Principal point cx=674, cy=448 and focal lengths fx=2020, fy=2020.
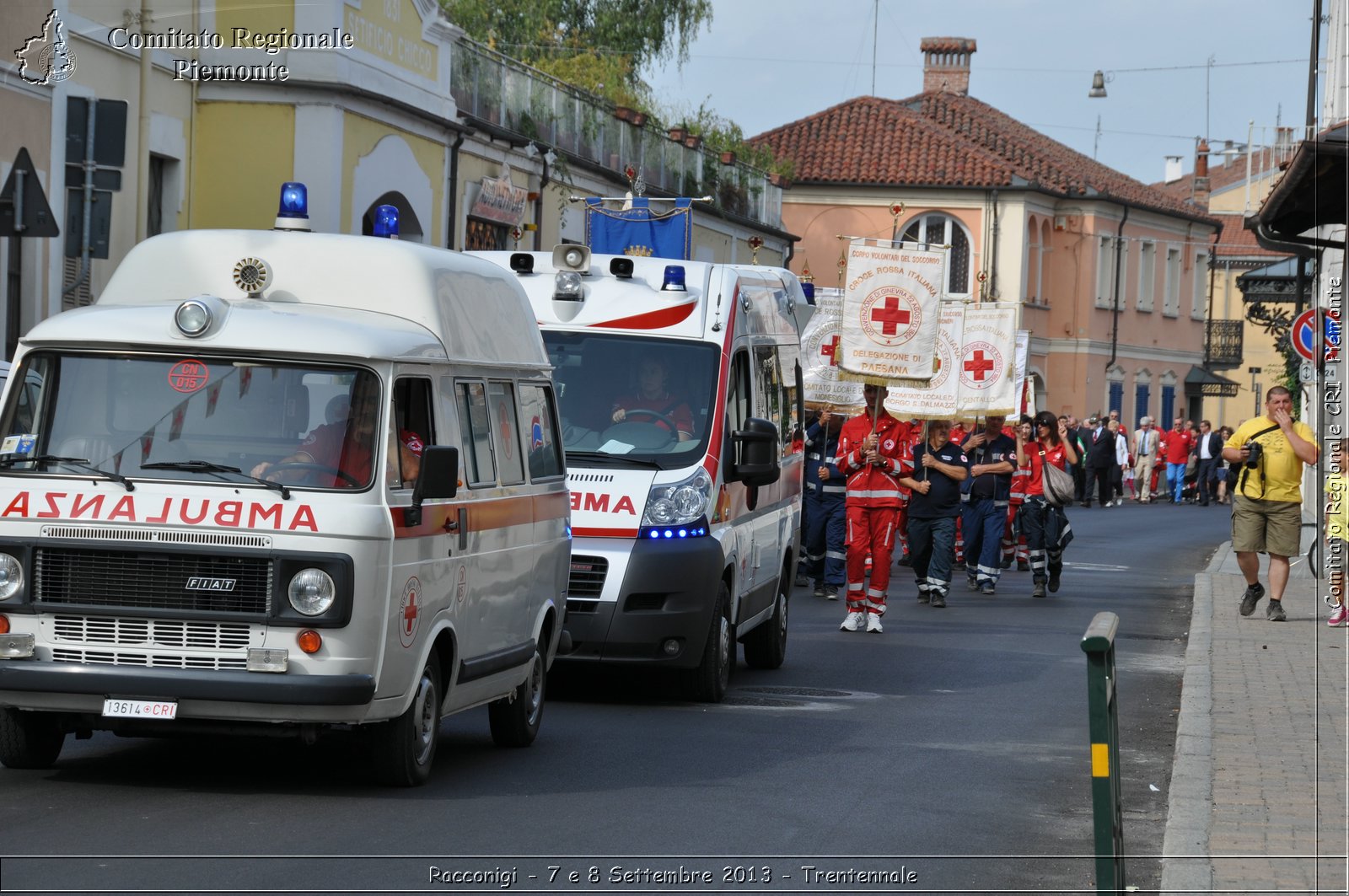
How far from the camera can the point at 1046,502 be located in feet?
73.2

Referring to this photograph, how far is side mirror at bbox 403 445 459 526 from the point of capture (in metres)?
8.33

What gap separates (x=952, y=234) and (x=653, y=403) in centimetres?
5159

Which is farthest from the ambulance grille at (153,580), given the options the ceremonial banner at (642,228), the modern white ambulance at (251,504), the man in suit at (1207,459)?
the man in suit at (1207,459)

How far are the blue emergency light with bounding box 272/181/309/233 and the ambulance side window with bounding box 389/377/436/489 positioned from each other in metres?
1.06

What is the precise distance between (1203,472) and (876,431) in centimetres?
3695

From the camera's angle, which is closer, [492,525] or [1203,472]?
[492,525]

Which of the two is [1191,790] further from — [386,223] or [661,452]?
[386,223]

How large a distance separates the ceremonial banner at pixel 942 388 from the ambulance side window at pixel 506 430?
623 inches

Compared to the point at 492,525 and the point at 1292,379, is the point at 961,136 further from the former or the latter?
the point at 492,525

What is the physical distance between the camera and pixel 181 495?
8008 mm

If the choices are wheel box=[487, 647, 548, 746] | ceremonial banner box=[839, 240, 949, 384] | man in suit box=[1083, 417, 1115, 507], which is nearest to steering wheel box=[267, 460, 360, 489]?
wheel box=[487, 647, 548, 746]

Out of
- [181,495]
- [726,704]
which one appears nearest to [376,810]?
[181,495]

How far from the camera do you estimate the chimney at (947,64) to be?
72.4m

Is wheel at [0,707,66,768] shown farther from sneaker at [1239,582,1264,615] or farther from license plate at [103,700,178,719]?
sneaker at [1239,582,1264,615]
